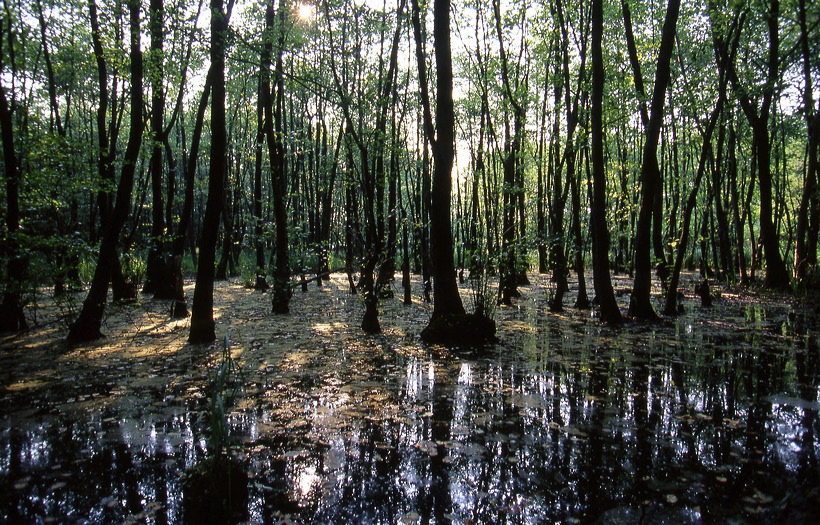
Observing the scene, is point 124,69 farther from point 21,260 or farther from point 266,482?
point 266,482

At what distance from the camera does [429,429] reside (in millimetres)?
3809

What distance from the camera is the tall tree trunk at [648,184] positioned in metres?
8.58

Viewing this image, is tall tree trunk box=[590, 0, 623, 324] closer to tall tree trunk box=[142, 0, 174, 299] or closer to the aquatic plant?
the aquatic plant

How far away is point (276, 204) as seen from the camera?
1072 centimetres

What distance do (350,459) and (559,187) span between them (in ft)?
31.9


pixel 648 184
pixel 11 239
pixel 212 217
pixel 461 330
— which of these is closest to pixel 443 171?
pixel 461 330

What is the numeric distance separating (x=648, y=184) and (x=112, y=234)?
9439mm

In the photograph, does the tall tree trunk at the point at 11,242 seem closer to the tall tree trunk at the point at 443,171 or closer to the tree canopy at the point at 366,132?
the tree canopy at the point at 366,132

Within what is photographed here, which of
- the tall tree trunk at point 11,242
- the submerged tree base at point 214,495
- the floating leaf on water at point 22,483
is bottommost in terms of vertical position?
the floating leaf on water at point 22,483

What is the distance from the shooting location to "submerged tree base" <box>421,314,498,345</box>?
7.32 metres

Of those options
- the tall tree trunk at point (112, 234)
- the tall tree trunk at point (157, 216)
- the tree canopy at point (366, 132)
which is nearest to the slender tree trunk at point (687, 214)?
the tree canopy at point (366, 132)

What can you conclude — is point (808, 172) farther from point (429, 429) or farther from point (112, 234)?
point (112, 234)

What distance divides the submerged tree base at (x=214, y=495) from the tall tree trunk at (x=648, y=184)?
8.41m

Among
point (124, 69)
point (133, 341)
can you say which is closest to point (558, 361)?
point (133, 341)
